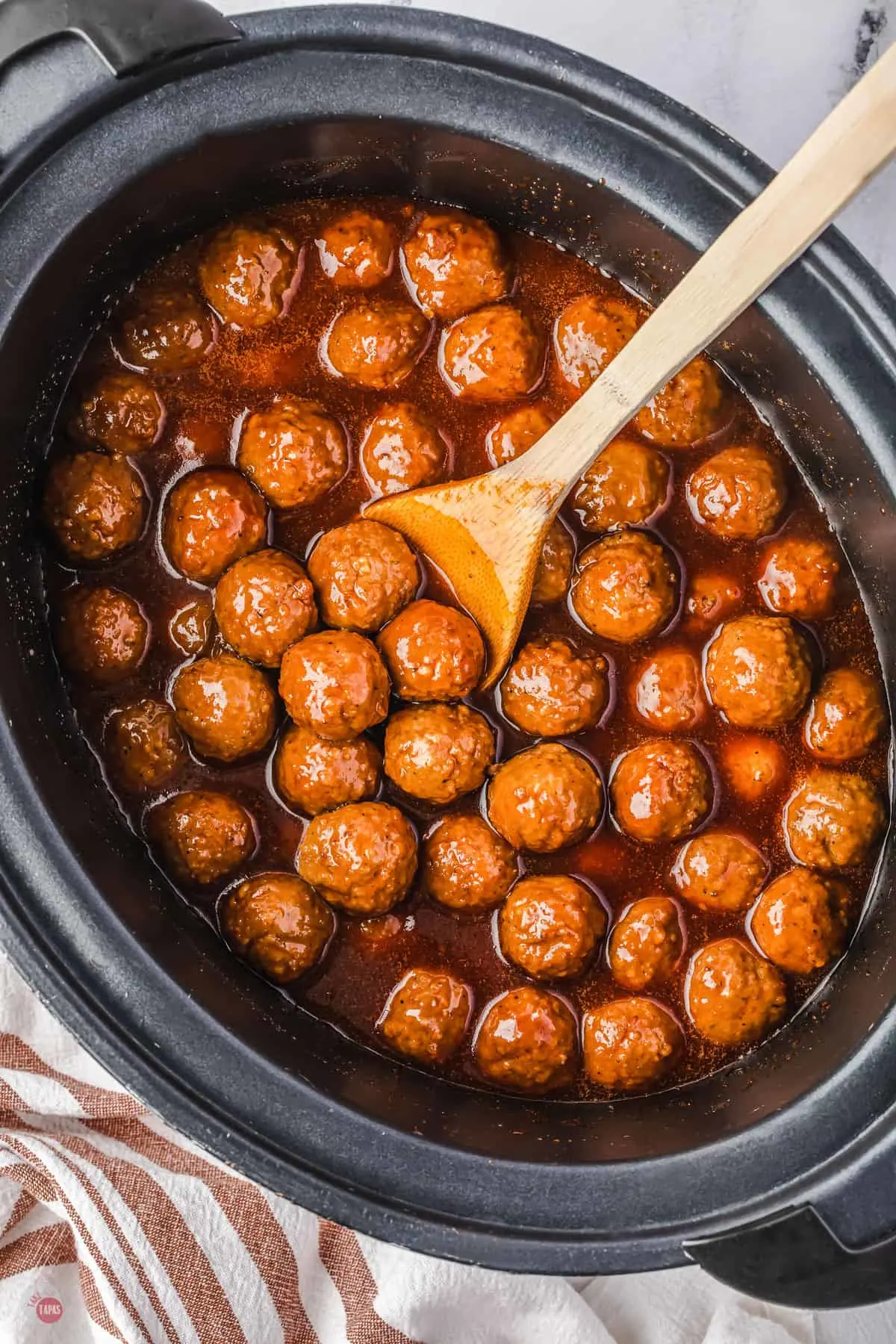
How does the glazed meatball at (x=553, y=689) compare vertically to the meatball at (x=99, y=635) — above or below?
above

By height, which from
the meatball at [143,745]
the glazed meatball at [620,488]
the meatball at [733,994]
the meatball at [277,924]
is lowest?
the meatball at [277,924]

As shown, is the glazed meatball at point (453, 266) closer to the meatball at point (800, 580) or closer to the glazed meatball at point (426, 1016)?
the meatball at point (800, 580)

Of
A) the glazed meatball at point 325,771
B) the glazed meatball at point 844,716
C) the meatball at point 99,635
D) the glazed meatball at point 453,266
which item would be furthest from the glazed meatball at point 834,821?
the meatball at point 99,635

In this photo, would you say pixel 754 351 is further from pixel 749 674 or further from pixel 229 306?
pixel 229 306

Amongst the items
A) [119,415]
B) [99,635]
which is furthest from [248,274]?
[99,635]

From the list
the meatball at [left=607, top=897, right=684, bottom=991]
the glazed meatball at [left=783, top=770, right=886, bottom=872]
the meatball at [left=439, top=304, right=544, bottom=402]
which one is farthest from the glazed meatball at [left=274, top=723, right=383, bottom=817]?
the glazed meatball at [left=783, top=770, right=886, bottom=872]

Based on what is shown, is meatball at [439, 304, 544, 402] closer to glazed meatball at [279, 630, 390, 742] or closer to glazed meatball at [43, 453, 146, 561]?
glazed meatball at [279, 630, 390, 742]

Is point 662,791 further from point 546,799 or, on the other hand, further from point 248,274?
point 248,274
